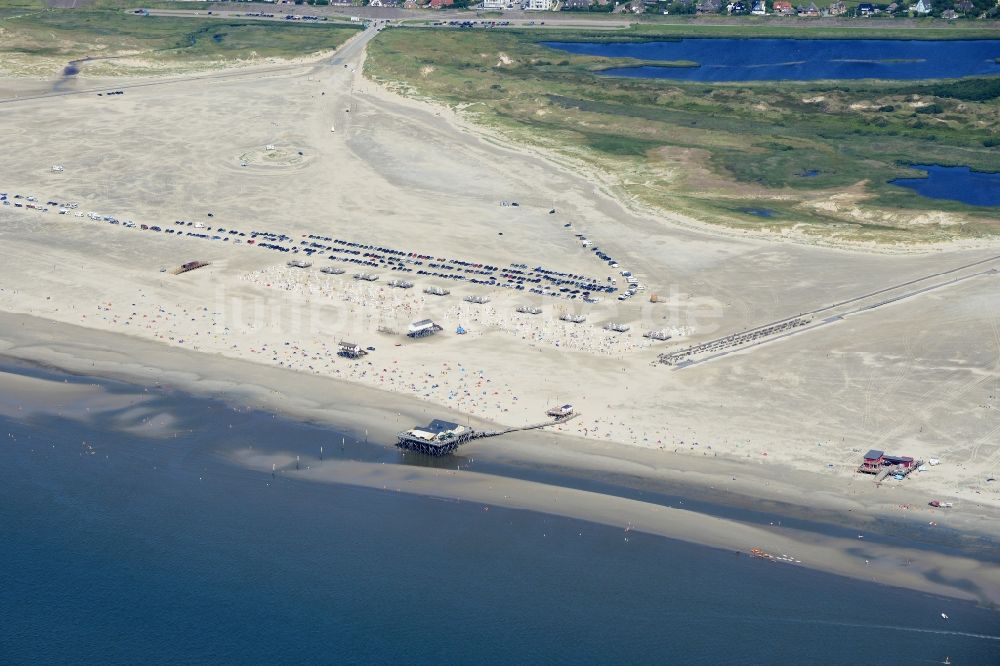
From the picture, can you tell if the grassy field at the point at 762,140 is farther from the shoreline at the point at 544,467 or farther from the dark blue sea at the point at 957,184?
the shoreline at the point at 544,467

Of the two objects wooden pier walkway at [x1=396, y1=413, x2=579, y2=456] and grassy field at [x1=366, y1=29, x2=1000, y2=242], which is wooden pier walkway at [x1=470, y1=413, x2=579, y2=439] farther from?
grassy field at [x1=366, y1=29, x2=1000, y2=242]

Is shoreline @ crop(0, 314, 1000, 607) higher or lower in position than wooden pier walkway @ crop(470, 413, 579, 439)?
lower

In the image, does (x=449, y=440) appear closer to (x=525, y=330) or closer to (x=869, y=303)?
Result: (x=525, y=330)

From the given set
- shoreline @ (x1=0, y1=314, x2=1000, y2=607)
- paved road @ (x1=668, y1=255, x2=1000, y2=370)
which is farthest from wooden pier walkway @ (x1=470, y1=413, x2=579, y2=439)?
paved road @ (x1=668, y1=255, x2=1000, y2=370)

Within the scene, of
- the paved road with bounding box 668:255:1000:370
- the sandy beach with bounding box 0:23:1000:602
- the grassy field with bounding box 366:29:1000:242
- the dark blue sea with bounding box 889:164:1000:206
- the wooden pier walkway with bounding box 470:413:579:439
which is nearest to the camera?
the sandy beach with bounding box 0:23:1000:602

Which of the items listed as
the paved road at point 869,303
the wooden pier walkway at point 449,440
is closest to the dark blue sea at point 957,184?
the paved road at point 869,303

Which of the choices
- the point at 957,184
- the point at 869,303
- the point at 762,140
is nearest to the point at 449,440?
the point at 869,303
